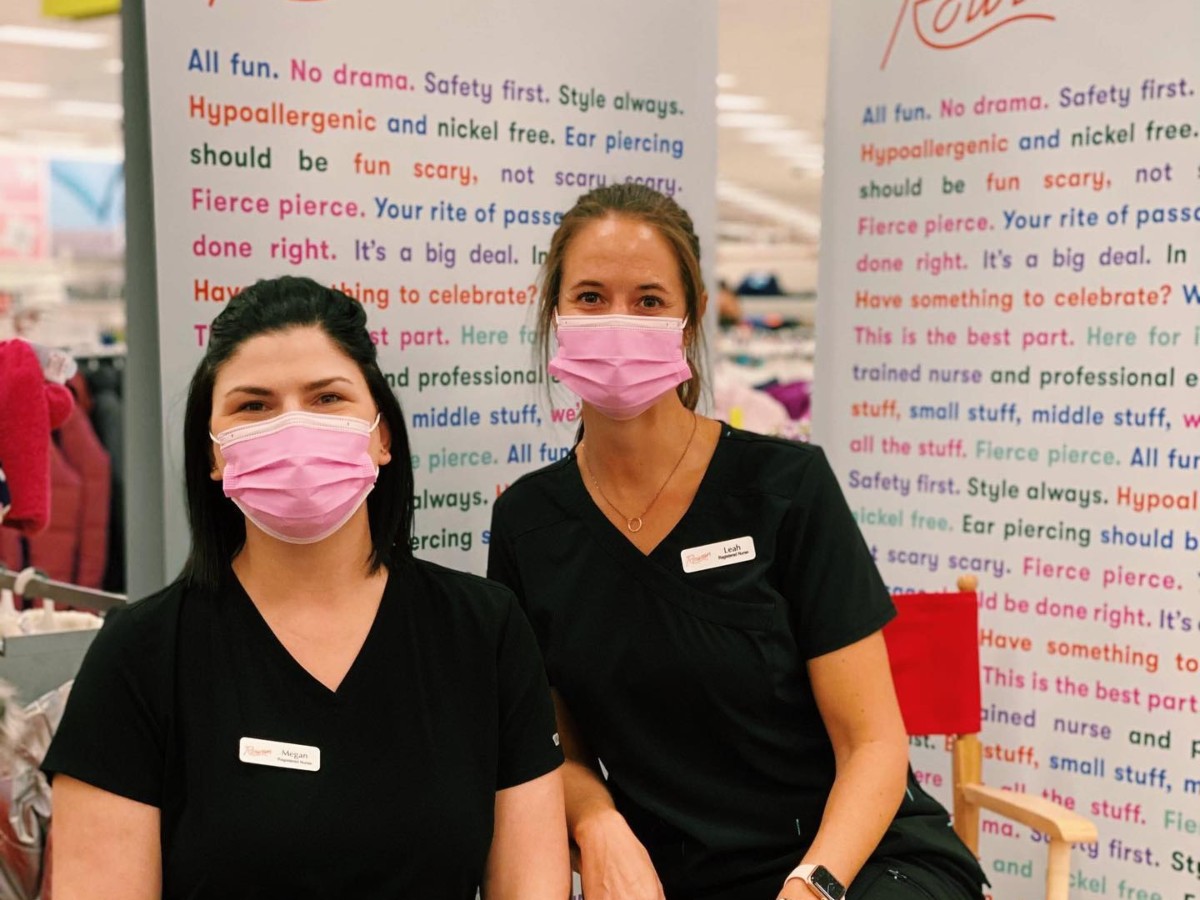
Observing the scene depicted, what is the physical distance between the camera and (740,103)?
11688 millimetres

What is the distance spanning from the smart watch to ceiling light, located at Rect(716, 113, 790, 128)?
10.9 meters

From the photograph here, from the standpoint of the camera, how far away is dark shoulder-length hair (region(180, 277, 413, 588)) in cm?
181

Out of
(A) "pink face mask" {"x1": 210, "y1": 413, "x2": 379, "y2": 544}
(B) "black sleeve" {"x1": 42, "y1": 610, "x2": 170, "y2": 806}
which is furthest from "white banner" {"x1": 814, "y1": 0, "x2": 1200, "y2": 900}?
(B) "black sleeve" {"x1": 42, "y1": 610, "x2": 170, "y2": 806}

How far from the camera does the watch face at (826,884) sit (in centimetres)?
193

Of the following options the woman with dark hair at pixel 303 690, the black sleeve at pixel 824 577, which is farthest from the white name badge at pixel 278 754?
the black sleeve at pixel 824 577

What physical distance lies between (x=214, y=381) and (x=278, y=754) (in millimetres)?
525

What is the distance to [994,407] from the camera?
3109 millimetres

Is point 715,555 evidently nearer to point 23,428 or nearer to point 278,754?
point 278,754

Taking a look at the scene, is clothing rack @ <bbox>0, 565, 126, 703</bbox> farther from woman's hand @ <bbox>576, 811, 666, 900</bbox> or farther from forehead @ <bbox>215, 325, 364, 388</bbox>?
woman's hand @ <bbox>576, 811, 666, 900</bbox>

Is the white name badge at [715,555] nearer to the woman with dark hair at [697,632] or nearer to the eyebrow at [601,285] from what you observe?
the woman with dark hair at [697,632]

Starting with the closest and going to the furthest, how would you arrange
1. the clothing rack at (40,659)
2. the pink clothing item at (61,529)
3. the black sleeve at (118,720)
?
the black sleeve at (118,720)
the clothing rack at (40,659)
the pink clothing item at (61,529)

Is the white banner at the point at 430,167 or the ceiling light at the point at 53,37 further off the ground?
the ceiling light at the point at 53,37

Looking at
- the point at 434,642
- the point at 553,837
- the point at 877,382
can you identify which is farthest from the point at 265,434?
the point at 877,382

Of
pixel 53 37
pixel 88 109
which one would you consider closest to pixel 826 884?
pixel 53 37
